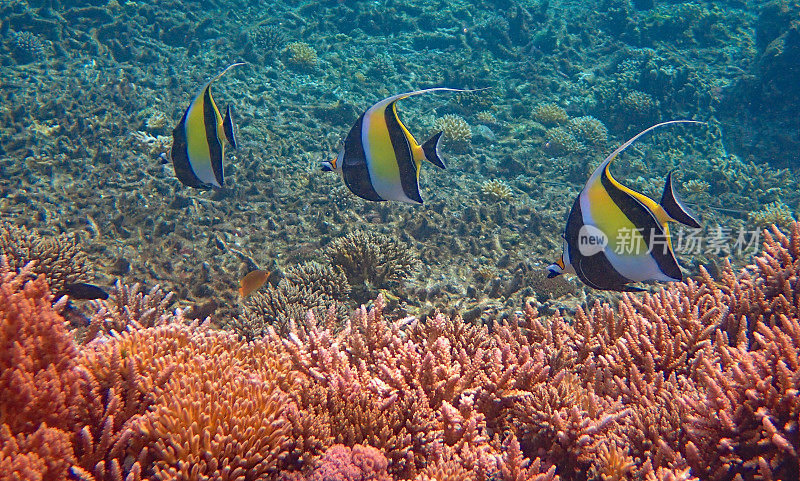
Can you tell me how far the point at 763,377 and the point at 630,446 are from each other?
0.78 metres

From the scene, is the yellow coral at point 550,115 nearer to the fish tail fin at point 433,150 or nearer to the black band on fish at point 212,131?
the fish tail fin at point 433,150

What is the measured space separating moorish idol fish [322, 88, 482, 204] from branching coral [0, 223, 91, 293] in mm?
3439

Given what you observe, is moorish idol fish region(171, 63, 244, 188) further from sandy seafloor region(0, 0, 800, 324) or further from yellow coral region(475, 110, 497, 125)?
yellow coral region(475, 110, 497, 125)

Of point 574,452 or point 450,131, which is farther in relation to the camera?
point 450,131

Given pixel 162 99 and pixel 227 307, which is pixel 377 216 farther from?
pixel 162 99

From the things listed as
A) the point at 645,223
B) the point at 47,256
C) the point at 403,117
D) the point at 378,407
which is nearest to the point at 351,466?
the point at 378,407

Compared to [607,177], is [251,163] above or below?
below

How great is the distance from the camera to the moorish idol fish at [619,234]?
1.83 m

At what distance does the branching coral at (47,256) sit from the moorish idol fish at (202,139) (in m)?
2.25

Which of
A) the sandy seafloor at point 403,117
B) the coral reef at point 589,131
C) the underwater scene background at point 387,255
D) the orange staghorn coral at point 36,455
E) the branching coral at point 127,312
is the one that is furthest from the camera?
the coral reef at point 589,131

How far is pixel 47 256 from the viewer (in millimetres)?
4164

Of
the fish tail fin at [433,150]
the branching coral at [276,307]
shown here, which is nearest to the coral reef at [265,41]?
the branching coral at [276,307]

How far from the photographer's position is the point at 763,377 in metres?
2.16

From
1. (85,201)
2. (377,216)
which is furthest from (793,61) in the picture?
(85,201)
